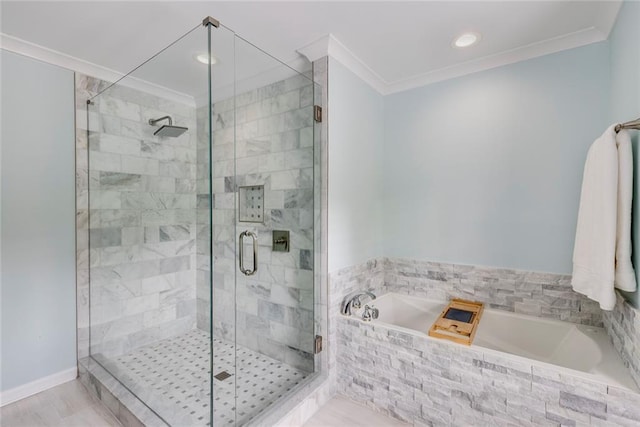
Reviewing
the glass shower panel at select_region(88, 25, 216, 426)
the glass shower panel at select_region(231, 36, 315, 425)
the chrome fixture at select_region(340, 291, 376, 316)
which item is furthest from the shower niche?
the chrome fixture at select_region(340, 291, 376, 316)

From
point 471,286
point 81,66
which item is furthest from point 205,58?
point 471,286

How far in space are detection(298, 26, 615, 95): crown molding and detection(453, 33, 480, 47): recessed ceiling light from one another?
30cm

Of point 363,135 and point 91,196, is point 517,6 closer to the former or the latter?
point 363,135

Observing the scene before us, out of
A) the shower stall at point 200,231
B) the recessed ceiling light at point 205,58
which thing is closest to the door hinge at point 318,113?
the shower stall at point 200,231

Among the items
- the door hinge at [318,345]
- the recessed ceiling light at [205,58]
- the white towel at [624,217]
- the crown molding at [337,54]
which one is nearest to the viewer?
the white towel at [624,217]

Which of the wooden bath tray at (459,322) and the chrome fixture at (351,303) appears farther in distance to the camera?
the chrome fixture at (351,303)

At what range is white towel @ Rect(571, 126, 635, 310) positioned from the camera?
→ 1443 mm

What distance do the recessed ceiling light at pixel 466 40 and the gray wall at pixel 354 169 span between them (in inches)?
29.2

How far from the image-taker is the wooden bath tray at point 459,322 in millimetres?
1757

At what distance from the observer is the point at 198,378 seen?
1926 millimetres

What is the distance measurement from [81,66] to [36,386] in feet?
7.64

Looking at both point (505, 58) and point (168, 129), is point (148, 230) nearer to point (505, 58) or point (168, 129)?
point (168, 129)

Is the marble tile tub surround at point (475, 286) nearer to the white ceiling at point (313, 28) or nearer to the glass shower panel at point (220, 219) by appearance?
the glass shower panel at point (220, 219)

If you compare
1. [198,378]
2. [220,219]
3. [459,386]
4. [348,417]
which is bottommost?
[348,417]
